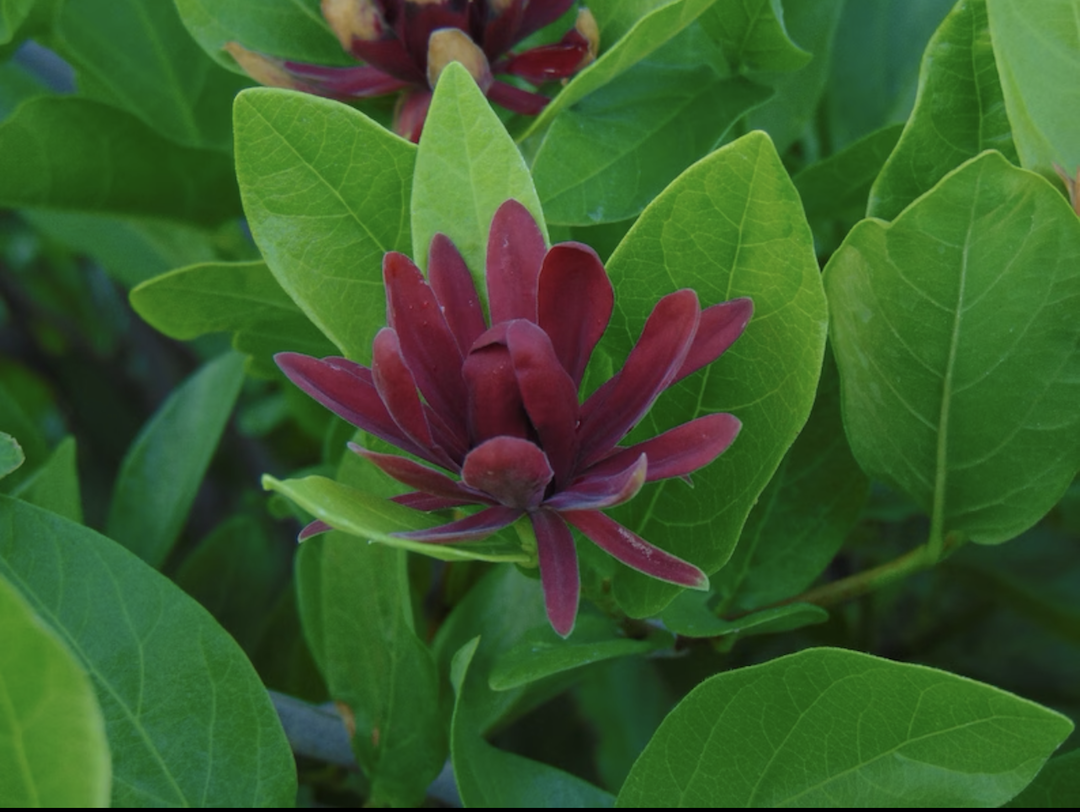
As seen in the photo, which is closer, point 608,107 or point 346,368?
point 346,368

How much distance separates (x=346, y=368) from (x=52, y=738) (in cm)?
23

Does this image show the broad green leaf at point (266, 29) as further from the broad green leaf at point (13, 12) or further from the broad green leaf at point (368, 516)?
the broad green leaf at point (368, 516)

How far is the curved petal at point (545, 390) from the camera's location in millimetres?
522

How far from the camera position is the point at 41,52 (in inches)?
50.3

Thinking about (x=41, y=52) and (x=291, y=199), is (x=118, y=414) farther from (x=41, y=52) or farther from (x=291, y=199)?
(x=291, y=199)

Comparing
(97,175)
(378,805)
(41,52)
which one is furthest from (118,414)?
(378,805)

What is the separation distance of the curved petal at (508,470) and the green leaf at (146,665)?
24 centimetres

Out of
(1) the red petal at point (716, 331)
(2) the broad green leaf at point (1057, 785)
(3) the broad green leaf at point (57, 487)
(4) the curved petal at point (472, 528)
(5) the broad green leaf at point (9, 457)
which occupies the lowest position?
(2) the broad green leaf at point (1057, 785)

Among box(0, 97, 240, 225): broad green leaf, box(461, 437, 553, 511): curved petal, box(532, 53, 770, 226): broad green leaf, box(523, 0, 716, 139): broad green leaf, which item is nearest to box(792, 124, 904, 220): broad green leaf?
box(532, 53, 770, 226): broad green leaf

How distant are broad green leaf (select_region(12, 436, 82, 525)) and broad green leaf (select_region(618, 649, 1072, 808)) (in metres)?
0.49

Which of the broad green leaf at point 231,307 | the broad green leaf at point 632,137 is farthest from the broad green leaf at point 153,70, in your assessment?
the broad green leaf at point 632,137

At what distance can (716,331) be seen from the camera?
58 cm

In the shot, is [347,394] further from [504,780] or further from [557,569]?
[504,780]

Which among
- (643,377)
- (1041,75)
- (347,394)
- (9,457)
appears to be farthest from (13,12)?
(1041,75)
